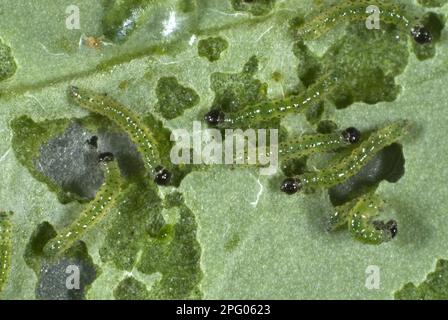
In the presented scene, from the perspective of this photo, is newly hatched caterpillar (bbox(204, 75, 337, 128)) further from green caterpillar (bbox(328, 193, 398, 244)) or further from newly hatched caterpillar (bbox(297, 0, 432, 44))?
green caterpillar (bbox(328, 193, 398, 244))

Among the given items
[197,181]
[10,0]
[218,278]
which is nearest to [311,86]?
[197,181]

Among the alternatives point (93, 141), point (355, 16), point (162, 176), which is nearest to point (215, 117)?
point (162, 176)

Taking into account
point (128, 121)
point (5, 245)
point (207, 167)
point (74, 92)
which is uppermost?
point (74, 92)

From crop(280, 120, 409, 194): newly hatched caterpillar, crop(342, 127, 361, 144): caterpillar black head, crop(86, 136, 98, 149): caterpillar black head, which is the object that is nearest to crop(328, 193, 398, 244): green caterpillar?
crop(280, 120, 409, 194): newly hatched caterpillar

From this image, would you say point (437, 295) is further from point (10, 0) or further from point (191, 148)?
point (10, 0)

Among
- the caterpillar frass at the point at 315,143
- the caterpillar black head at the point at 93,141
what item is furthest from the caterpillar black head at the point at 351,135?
the caterpillar black head at the point at 93,141

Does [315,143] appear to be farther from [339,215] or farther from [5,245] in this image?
[5,245]
